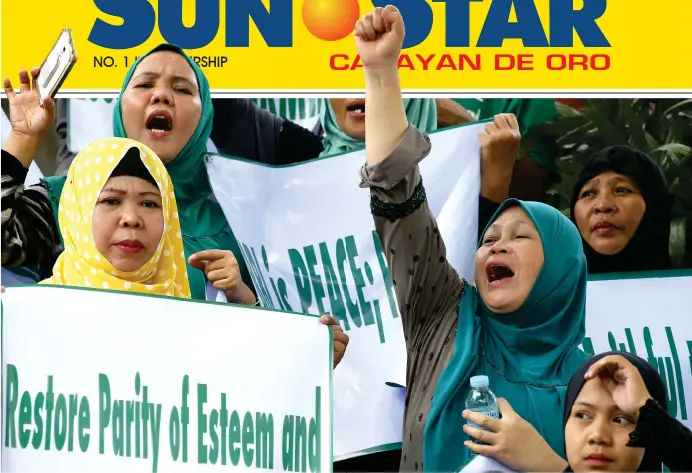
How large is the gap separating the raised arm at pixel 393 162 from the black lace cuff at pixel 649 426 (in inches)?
27.6

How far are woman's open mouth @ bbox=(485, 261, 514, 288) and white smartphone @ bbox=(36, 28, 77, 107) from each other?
1.38 m

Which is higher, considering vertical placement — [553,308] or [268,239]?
[268,239]

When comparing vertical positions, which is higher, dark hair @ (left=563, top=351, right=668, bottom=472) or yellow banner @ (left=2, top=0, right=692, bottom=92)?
yellow banner @ (left=2, top=0, right=692, bottom=92)

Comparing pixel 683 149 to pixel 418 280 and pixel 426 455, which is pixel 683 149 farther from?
pixel 426 455

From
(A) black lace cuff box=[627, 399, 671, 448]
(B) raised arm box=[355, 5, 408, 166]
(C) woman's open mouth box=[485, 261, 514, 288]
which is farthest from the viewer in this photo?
(C) woman's open mouth box=[485, 261, 514, 288]

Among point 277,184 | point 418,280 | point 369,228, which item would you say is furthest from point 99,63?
point 418,280

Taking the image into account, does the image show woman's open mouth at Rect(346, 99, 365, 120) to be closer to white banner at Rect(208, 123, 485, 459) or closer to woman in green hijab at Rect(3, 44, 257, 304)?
white banner at Rect(208, 123, 485, 459)

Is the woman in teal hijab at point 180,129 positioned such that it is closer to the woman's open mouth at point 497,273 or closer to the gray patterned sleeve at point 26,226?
the gray patterned sleeve at point 26,226

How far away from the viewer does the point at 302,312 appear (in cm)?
368

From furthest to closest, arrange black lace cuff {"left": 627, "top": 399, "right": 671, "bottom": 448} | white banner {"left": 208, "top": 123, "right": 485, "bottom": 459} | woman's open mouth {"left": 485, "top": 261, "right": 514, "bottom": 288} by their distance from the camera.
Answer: white banner {"left": 208, "top": 123, "right": 485, "bottom": 459} → woman's open mouth {"left": 485, "top": 261, "right": 514, "bottom": 288} → black lace cuff {"left": 627, "top": 399, "right": 671, "bottom": 448}

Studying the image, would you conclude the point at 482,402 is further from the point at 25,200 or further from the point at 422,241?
the point at 25,200

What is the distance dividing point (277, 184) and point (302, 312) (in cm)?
41

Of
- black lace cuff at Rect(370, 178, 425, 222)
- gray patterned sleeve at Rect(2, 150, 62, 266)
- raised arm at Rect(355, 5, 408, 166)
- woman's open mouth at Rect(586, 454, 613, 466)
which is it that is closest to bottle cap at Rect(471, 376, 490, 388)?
woman's open mouth at Rect(586, 454, 613, 466)

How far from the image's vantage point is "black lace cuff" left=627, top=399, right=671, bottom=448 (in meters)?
3.20
